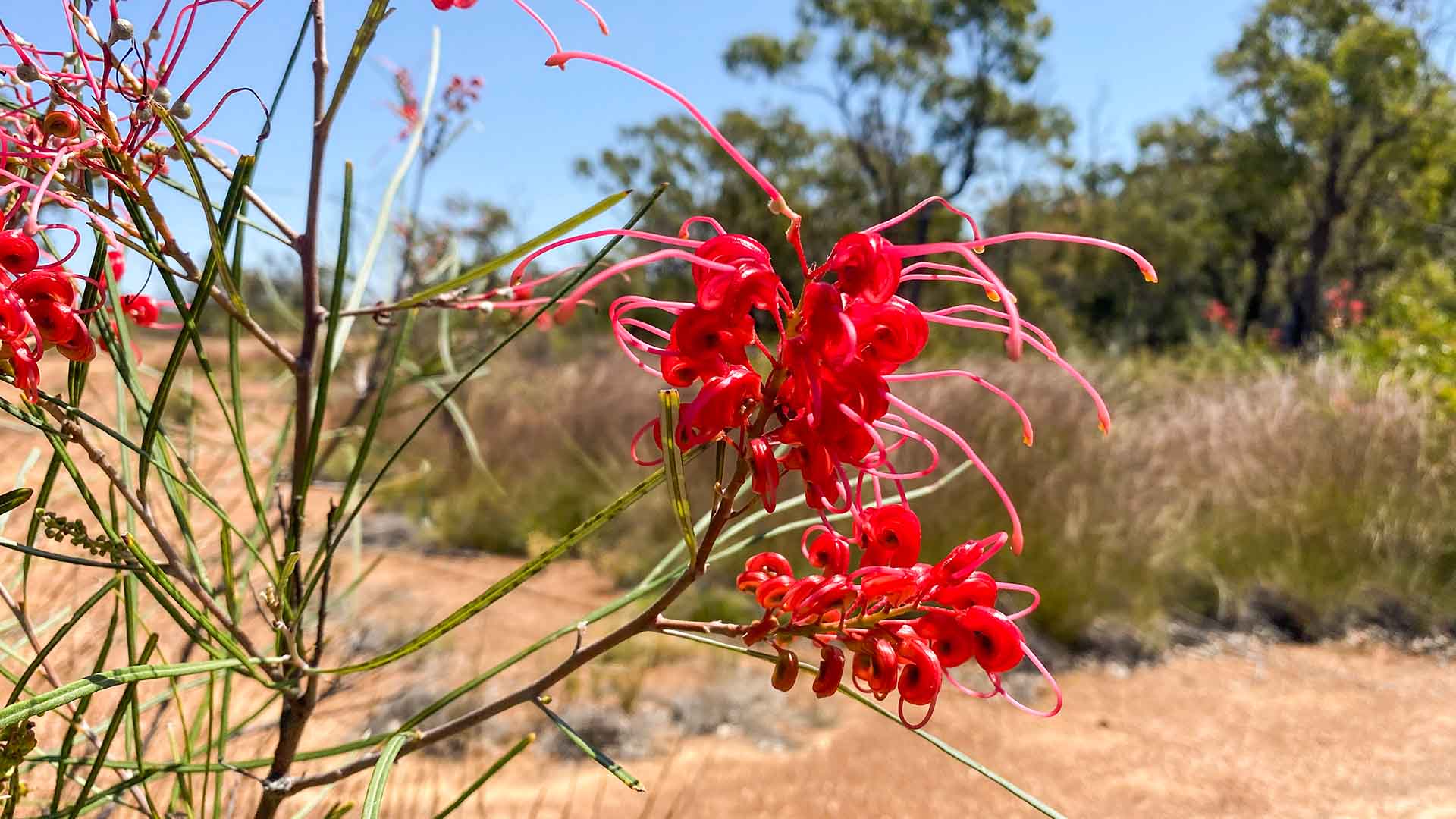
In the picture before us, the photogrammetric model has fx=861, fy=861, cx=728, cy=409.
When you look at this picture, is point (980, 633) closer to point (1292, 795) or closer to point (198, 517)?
point (1292, 795)

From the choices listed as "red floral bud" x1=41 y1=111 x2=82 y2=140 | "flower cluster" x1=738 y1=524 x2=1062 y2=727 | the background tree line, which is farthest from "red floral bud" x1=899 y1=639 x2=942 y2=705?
the background tree line

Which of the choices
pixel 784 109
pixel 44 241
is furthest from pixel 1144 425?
pixel 784 109

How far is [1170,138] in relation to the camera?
12.0 meters

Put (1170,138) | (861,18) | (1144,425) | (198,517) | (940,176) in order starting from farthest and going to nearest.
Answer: (1170,138) → (940,176) → (861,18) → (1144,425) → (198,517)

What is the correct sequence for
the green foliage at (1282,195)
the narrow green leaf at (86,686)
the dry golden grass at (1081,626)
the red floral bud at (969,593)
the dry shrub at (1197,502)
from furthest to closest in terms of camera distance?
the green foliage at (1282,195), the dry shrub at (1197,502), the dry golden grass at (1081,626), the red floral bud at (969,593), the narrow green leaf at (86,686)

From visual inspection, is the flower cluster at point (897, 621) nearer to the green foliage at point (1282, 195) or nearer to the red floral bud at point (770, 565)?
the red floral bud at point (770, 565)

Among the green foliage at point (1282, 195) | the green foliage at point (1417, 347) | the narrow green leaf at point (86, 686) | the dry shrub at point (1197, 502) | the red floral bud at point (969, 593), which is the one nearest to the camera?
the narrow green leaf at point (86, 686)

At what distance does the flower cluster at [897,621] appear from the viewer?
0.32 metres

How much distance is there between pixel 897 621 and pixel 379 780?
189 mm

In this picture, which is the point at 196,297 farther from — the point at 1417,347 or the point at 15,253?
the point at 1417,347

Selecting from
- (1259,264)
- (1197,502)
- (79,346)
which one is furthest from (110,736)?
(1259,264)

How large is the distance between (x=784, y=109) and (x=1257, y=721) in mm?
10145

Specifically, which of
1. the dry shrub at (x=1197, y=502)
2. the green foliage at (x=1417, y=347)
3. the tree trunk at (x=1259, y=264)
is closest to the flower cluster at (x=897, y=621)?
the dry shrub at (x=1197, y=502)

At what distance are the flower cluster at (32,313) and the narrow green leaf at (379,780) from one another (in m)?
0.17
